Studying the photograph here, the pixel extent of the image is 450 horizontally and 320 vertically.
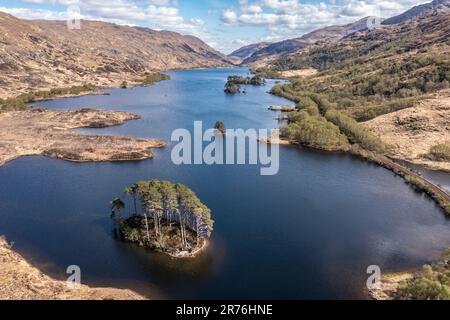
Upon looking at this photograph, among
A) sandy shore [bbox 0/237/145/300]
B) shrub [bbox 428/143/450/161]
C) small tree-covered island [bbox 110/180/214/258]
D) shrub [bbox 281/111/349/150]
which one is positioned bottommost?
sandy shore [bbox 0/237/145/300]

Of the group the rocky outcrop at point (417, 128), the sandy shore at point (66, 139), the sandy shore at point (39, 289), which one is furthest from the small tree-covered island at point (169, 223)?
the rocky outcrop at point (417, 128)

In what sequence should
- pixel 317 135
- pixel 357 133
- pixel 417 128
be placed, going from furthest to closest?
pixel 417 128, pixel 357 133, pixel 317 135

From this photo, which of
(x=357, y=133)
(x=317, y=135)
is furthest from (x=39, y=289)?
(x=357, y=133)

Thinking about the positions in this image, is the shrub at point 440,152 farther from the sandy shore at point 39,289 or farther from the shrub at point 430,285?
the sandy shore at point 39,289

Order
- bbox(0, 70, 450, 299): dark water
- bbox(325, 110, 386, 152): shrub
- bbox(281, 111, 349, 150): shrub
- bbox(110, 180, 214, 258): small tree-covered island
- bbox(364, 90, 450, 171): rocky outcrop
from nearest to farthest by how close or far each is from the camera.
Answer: bbox(0, 70, 450, 299): dark water < bbox(110, 180, 214, 258): small tree-covered island < bbox(364, 90, 450, 171): rocky outcrop < bbox(325, 110, 386, 152): shrub < bbox(281, 111, 349, 150): shrub

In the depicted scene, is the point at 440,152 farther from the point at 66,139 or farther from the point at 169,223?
the point at 66,139

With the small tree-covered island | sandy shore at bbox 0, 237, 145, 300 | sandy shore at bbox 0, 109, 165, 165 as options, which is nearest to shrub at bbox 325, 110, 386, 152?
sandy shore at bbox 0, 109, 165, 165

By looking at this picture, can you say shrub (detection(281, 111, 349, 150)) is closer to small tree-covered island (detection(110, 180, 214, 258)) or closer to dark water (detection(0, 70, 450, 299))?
dark water (detection(0, 70, 450, 299))
